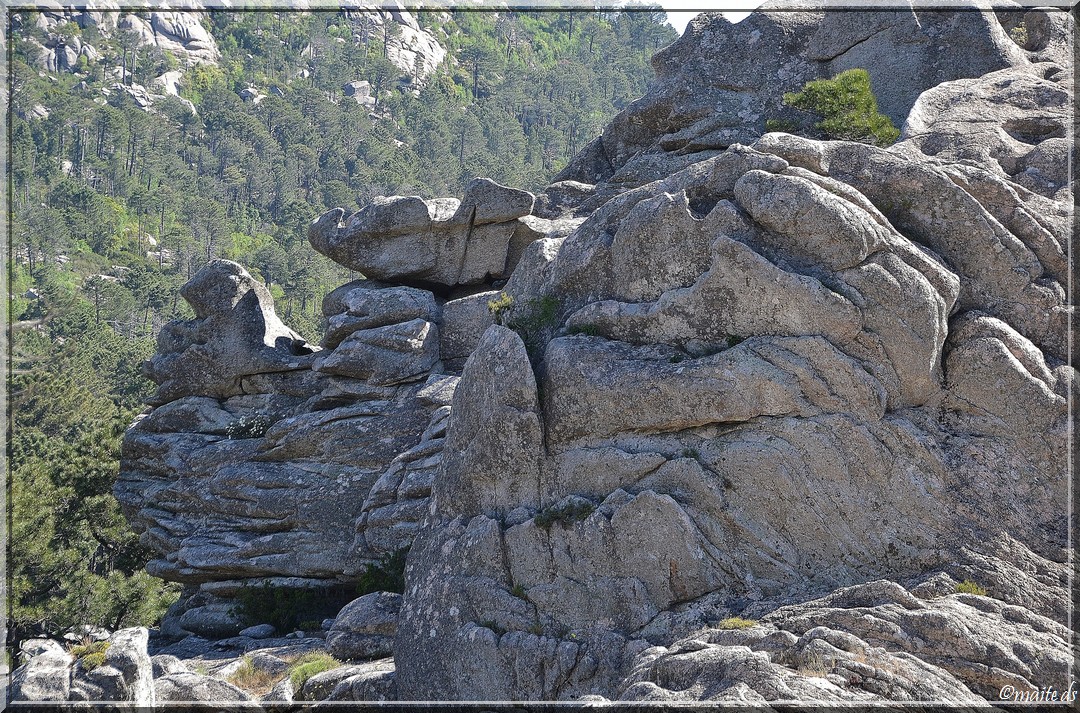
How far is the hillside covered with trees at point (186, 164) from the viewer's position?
8600cm

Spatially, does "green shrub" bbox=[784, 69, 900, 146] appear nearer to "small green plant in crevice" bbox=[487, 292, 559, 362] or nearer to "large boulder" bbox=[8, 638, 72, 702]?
"small green plant in crevice" bbox=[487, 292, 559, 362]

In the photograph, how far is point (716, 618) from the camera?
18.4m

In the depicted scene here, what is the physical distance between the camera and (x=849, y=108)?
28.8m

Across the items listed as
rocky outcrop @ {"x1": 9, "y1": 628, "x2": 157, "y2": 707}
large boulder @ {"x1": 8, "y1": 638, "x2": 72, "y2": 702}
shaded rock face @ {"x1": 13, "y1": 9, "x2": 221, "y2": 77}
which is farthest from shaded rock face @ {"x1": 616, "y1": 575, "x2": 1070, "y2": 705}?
shaded rock face @ {"x1": 13, "y1": 9, "x2": 221, "y2": 77}

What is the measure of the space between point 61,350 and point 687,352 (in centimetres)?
6797

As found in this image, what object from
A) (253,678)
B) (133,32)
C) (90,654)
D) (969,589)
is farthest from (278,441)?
(133,32)

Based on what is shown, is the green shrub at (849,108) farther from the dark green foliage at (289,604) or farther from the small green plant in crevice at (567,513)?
the dark green foliage at (289,604)

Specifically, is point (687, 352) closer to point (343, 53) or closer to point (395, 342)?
point (395, 342)

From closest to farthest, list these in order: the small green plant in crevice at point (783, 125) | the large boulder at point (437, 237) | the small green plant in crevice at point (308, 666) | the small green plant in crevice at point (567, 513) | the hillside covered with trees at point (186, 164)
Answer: the small green plant in crevice at point (567, 513) < the small green plant in crevice at point (308, 666) < the small green plant in crevice at point (783, 125) < the large boulder at point (437, 237) < the hillside covered with trees at point (186, 164)

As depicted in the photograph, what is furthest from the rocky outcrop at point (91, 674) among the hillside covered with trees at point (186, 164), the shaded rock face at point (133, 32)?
the shaded rock face at point (133, 32)

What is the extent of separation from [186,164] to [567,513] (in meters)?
149

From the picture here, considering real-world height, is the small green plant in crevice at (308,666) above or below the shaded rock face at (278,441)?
below

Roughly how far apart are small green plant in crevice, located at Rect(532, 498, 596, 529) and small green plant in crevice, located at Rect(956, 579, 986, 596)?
7047 mm

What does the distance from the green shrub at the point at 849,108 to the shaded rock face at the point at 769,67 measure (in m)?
1.48
